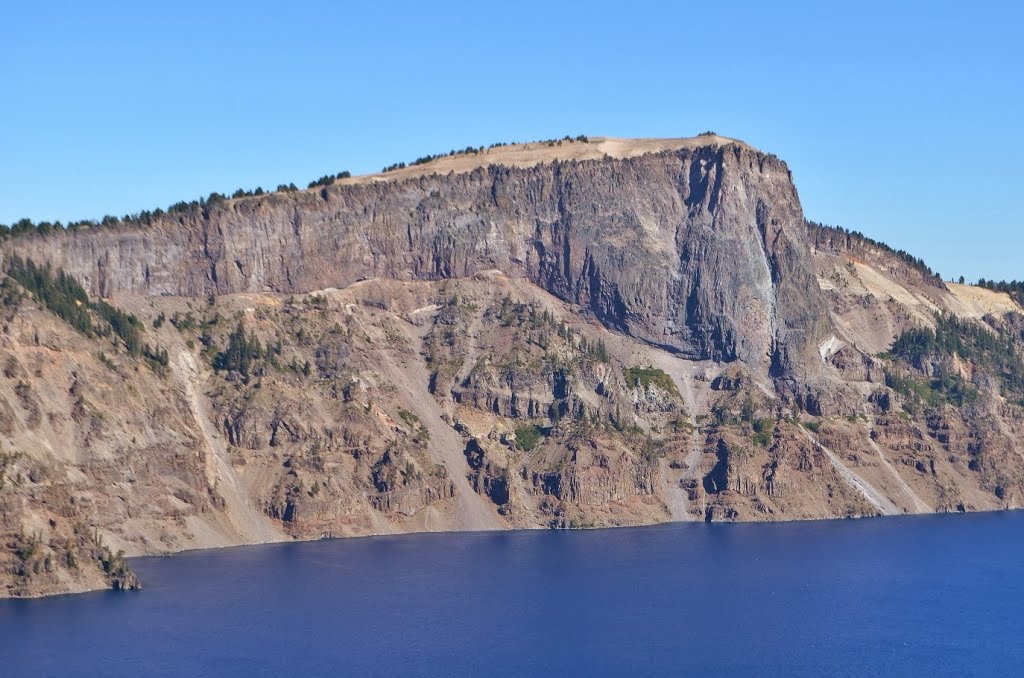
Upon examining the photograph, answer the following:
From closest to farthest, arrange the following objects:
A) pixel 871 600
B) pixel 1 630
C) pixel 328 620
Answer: pixel 1 630 → pixel 328 620 → pixel 871 600

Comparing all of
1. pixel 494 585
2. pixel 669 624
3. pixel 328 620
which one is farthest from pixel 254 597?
pixel 669 624

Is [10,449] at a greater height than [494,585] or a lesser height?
greater

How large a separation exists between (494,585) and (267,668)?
154 ft

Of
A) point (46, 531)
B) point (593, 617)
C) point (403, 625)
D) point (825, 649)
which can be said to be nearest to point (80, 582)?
point (46, 531)

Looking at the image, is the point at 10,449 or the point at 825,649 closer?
the point at 825,649

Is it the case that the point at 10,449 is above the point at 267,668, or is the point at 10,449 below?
above

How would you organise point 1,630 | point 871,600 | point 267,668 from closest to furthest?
1. point 267,668
2. point 1,630
3. point 871,600

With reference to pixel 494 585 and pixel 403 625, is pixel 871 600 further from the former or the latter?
pixel 403 625

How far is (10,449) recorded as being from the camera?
198 metres

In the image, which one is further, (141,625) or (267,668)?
(141,625)

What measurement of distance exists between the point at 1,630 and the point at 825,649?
265 ft

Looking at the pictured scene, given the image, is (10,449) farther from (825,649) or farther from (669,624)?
(825,649)

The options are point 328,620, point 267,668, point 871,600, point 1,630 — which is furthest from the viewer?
point 871,600

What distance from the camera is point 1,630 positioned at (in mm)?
166625
